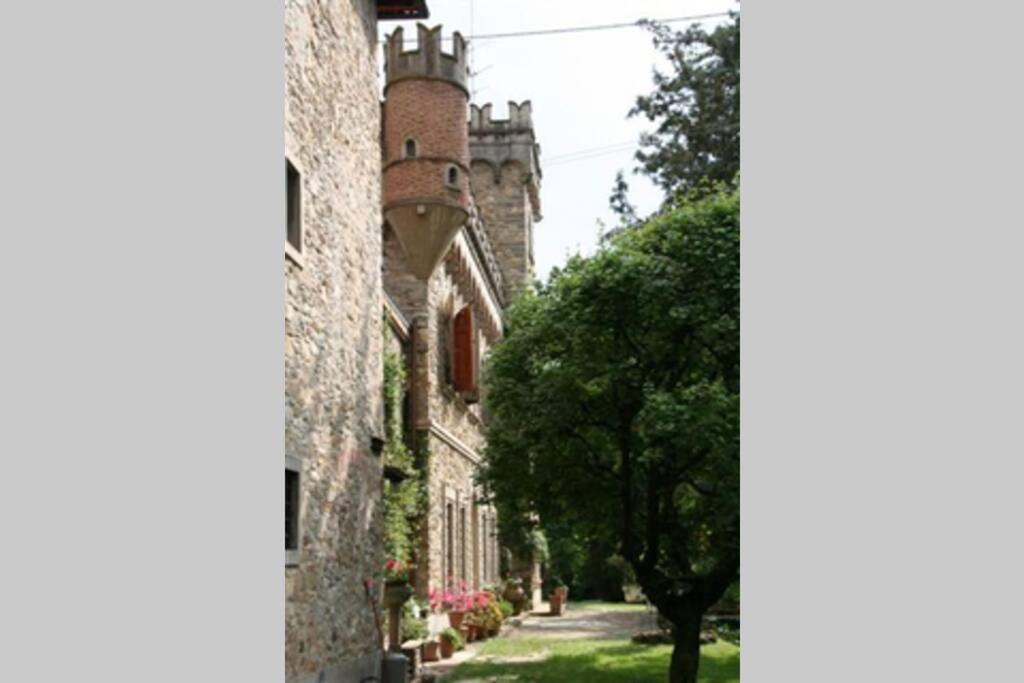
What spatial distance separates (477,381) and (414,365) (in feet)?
18.6

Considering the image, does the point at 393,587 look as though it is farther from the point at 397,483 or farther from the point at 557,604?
the point at 557,604

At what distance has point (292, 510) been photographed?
30.8ft

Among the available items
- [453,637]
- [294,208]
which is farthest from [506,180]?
[294,208]

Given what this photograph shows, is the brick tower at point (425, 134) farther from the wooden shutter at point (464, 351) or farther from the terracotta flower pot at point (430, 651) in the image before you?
the wooden shutter at point (464, 351)

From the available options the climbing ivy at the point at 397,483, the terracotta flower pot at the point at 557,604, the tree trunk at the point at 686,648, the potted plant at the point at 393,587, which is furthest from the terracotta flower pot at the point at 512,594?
the tree trunk at the point at 686,648

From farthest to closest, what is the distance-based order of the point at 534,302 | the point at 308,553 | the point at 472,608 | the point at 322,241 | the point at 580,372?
1. the point at 472,608
2. the point at 534,302
3. the point at 580,372
4. the point at 322,241
5. the point at 308,553

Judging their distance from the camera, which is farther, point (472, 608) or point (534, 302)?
point (472, 608)

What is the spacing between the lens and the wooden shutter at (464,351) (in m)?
22.8

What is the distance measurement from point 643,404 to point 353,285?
384cm

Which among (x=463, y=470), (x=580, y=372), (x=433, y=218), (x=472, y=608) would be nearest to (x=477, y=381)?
(x=463, y=470)

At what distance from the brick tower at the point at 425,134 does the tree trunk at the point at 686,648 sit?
6.31 m

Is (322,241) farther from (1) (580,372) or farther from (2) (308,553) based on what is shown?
(1) (580,372)

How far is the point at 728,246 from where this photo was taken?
490 inches

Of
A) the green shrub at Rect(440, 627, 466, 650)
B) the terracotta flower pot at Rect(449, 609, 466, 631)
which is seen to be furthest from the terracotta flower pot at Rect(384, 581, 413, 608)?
the terracotta flower pot at Rect(449, 609, 466, 631)
